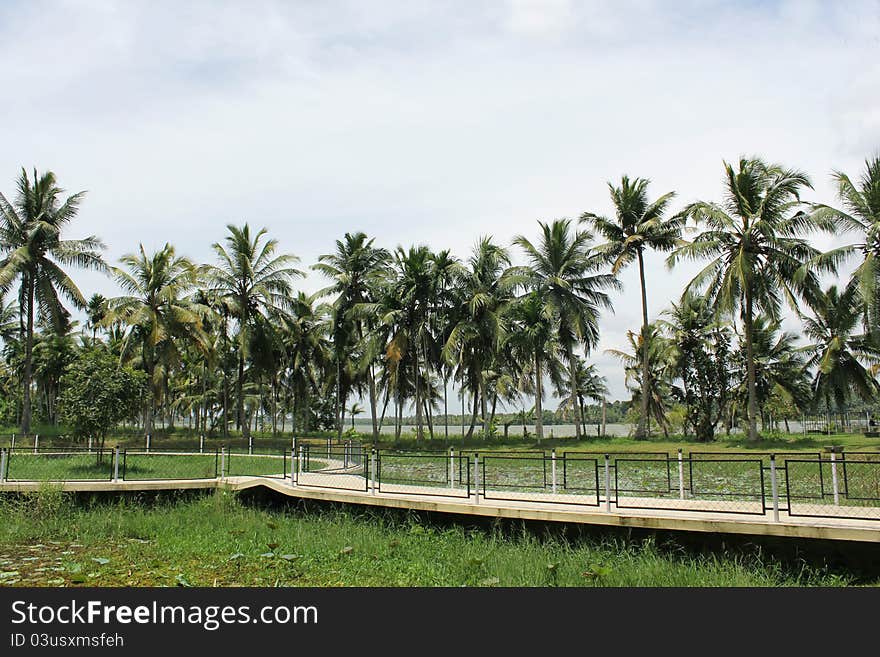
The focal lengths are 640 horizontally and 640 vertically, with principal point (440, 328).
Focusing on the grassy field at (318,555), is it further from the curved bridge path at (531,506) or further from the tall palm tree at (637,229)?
the tall palm tree at (637,229)

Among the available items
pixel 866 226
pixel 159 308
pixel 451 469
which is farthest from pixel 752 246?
pixel 159 308

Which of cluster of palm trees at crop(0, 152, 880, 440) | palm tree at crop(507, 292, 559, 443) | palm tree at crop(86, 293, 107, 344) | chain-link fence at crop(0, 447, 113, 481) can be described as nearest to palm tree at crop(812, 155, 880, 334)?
cluster of palm trees at crop(0, 152, 880, 440)

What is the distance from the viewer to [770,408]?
4838 centimetres

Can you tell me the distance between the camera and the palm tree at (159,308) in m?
35.2

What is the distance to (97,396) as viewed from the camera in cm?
2273

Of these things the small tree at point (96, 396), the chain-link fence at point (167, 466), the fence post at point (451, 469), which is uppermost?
the small tree at point (96, 396)

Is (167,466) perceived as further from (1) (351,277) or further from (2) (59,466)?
(1) (351,277)

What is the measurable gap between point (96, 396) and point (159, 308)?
1452 centimetres

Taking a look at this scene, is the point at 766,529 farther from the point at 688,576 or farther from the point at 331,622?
the point at 331,622

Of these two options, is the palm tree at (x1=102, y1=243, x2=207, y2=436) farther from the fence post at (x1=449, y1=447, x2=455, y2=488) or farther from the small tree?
the fence post at (x1=449, y1=447, x2=455, y2=488)

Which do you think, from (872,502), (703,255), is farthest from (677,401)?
(872,502)

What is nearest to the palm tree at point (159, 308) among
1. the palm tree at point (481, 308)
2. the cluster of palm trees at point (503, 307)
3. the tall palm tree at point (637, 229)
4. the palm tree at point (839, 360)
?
the cluster of palm trees at point (503, 307)

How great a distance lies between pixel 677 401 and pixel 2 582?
41.8 m

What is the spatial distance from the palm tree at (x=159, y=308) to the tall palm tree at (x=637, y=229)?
23765 mm
